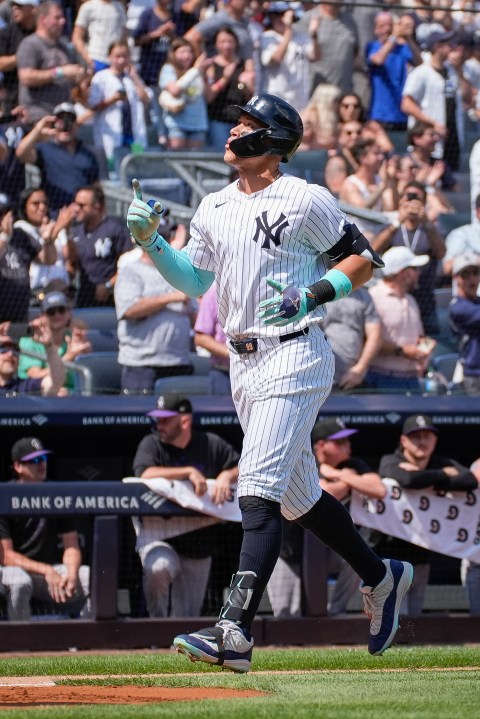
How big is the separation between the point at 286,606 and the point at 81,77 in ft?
16.2

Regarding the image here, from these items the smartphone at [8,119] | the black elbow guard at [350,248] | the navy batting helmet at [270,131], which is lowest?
the black elbow guard at [350,248]

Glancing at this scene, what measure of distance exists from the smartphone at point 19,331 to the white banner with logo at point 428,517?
2.18 meters

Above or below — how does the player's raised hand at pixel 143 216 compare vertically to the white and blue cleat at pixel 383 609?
above

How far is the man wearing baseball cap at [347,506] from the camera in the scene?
735 cm

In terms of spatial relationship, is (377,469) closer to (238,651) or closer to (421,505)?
(421,505)

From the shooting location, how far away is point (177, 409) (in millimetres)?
7379

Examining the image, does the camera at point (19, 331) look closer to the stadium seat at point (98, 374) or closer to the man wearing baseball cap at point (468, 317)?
the stadium seat at point (98, 374)

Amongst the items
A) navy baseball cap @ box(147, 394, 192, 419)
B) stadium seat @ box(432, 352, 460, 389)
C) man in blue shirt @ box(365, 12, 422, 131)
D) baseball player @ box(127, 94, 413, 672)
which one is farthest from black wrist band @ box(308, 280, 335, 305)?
man in blue shirt @ box(365, 12, 422, 131)

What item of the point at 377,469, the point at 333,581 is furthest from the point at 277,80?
the point at 333,581

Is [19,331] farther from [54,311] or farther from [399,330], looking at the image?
[399,330]

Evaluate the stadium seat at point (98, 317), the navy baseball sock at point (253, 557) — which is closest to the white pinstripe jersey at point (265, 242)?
the navy baseball sock at point (253, 557)

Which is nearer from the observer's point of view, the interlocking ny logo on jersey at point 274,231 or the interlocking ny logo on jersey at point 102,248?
the interlocking ny logo on jersey at point 274,231

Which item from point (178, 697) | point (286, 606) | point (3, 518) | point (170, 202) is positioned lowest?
point (286, 606)

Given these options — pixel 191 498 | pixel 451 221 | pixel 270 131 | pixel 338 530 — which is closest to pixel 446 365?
pixel 451 221
